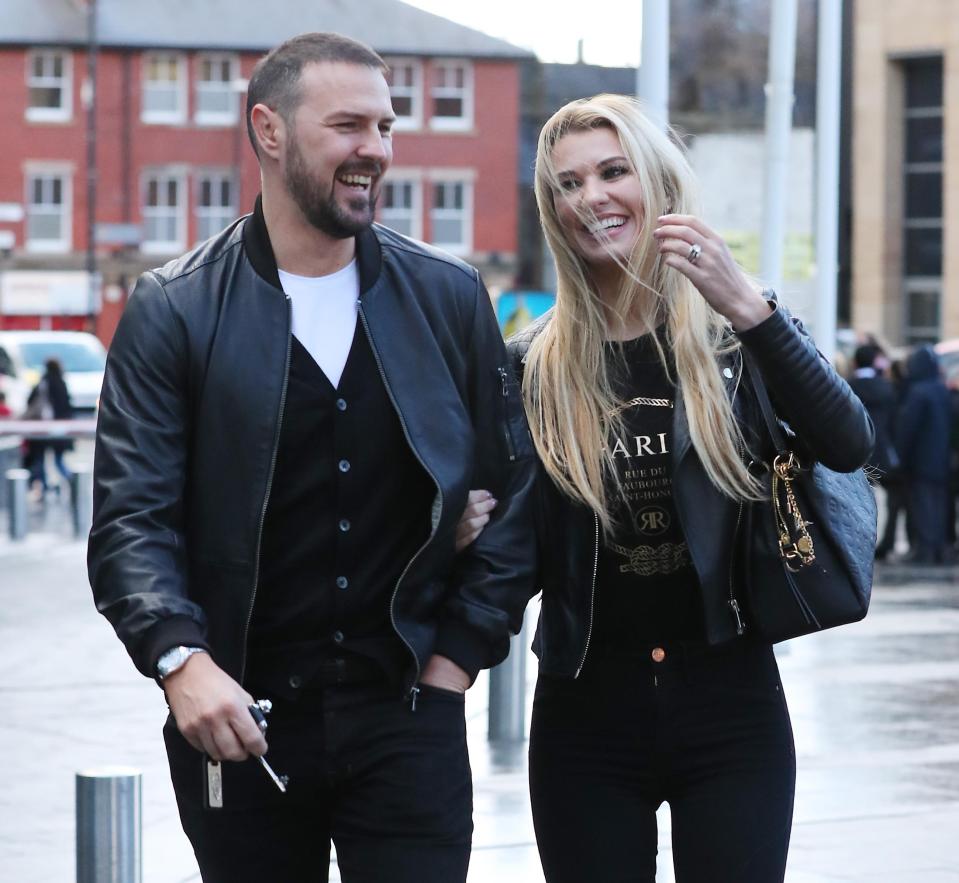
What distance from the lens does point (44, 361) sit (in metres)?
30.7

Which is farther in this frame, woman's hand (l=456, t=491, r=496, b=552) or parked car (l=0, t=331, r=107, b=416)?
parked car (l=0, t=331, r=107, b=416)

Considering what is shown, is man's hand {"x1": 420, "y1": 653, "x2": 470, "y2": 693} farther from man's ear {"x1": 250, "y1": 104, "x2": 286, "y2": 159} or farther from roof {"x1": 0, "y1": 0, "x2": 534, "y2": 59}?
roof {"x1": 0, "y1": 0, "x2": 534, "y2": 59}

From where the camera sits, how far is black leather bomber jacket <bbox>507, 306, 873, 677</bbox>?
3443 millimetres

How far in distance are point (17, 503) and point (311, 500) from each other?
14.5m

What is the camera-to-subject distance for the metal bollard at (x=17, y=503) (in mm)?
16953

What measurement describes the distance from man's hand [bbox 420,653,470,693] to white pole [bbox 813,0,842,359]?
10010 mm

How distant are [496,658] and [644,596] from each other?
1.09ft

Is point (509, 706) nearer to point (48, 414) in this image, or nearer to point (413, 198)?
point (48, 414)

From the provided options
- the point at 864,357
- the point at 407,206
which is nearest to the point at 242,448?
the point at 864,357

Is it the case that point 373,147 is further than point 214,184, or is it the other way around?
point 214,184

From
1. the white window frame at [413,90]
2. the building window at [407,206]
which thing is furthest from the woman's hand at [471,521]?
the white window frame at [413,90]

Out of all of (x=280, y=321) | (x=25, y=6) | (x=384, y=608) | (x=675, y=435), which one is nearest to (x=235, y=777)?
(x=384, y=608)

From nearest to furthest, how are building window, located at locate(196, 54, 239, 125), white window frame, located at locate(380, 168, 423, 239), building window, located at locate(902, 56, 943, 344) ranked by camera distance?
building window, located at locate(902, 56, 943, 344) → building window, located at locate(196, 54, 239, 125) → white window frame, located at locate(380, 168, 423, 239)

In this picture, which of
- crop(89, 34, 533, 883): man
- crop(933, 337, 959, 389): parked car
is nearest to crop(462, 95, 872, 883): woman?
crop(89, 34, 533, 883): man
